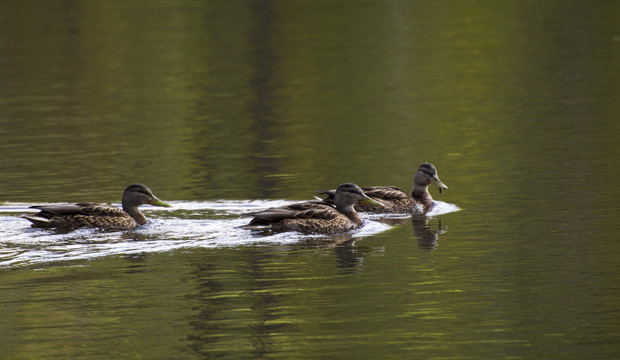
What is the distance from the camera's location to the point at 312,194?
17.6 meters

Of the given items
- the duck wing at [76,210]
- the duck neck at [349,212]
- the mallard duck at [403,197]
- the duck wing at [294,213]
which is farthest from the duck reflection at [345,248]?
the duck wing at [76,210]

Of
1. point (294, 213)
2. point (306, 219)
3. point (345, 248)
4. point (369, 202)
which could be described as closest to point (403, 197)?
point (369, 202)

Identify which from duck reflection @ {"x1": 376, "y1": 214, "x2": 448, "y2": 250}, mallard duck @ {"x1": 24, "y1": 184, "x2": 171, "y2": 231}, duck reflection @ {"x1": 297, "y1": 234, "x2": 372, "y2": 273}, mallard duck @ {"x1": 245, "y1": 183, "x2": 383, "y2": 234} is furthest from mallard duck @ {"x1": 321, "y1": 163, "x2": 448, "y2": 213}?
mallard duck @ {"x1": 24, "y1": 184, "x2": 171, "y2": 231}

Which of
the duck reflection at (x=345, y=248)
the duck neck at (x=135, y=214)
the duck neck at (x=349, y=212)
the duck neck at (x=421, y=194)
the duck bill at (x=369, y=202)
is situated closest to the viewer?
the duck reflection at (x=345, y=248)

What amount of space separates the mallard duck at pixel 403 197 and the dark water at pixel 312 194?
1.22 feet

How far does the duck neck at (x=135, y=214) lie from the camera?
15.7 meters

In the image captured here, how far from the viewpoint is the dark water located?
1029 centimetres

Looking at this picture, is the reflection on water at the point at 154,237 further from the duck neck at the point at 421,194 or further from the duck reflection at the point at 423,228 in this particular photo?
the duck neck at the point at 421,194

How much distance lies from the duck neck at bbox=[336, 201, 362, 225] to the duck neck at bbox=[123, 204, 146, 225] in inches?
101

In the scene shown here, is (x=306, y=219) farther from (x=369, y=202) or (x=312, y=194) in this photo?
(x=312, y=194)

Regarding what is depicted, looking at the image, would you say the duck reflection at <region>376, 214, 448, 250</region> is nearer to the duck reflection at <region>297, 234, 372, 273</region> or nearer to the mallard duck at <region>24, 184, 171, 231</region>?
the duck reflection at <region>297, 234, 372, 273</region>

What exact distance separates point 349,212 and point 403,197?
4.90ft

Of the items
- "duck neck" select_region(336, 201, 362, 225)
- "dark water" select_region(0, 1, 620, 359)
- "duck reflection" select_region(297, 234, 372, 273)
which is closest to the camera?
"dark water" select_region(0, 1, 620, 359)

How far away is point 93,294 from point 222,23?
146ft
